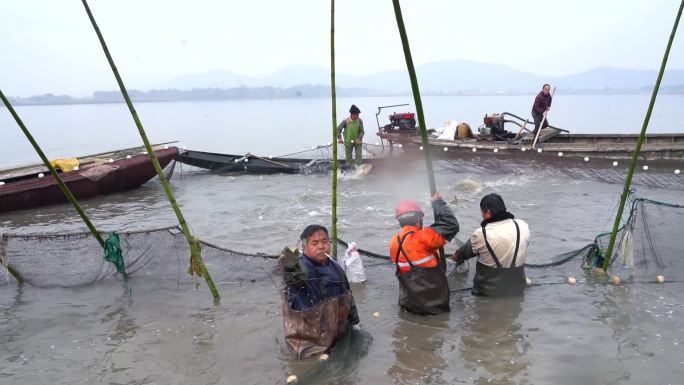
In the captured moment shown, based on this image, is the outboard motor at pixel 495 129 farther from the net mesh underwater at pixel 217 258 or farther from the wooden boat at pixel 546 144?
the net mesh underwater at pixel 217 258

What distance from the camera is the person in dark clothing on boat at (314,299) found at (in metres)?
4.51

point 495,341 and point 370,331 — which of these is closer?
point 495,341

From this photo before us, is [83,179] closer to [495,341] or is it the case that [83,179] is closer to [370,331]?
[370,331]

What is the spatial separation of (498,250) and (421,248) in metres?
1.01

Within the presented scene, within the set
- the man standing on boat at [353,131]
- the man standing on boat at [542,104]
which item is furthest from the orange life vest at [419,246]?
the man standing on boat at [542,104]

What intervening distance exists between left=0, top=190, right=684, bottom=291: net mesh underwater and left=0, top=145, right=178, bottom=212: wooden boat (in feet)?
23.6

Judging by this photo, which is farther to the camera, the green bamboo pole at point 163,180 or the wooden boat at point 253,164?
the wooden boat at point 253,164

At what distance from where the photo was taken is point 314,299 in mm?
4547

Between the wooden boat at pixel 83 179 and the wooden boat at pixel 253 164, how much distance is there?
1.77 meters

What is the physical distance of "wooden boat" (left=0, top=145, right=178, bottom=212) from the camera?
13562 millimetres

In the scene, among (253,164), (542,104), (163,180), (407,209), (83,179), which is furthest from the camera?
(253,164)

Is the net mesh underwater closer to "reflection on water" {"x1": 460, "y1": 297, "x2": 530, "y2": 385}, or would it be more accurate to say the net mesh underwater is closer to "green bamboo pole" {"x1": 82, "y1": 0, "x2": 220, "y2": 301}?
"green bamboo pole" {"x1": 82, "y1": 0, "x2": 220, "y2": 301}

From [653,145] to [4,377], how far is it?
16.8m

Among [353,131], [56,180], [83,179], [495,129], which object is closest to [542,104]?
[495,129]
